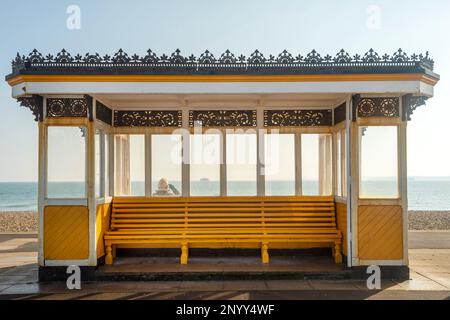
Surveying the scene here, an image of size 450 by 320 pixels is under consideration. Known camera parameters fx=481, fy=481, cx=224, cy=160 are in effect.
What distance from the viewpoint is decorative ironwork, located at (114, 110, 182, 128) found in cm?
1072

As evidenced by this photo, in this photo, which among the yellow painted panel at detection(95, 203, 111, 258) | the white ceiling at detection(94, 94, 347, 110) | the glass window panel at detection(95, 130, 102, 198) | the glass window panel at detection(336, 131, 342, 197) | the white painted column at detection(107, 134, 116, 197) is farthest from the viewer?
the white painted column at detection(107, 134, 116, 197)

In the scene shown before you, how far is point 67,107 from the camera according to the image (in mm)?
9094

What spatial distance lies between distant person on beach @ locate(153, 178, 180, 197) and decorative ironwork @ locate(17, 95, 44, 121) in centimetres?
307

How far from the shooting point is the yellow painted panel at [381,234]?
9078mm

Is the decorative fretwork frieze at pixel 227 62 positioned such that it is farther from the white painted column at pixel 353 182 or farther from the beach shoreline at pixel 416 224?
the beach shoreline at pixel 416 224

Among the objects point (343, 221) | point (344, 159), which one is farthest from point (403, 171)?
point (343, 221)

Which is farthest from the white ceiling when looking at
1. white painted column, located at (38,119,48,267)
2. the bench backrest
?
the bench backrest

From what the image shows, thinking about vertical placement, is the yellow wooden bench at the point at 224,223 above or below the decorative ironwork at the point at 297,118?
below

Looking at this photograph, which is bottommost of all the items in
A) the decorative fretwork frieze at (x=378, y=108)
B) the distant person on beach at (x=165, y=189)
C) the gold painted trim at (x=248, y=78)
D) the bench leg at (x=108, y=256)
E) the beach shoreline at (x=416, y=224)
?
the beach shoreline at (x=416, y=224)

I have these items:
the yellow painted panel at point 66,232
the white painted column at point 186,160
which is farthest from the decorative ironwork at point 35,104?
the white painted column at point 186,160

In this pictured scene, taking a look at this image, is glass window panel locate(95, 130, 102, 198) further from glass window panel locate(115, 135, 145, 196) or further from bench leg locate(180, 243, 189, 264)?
bench leg locate(180, 243, 189, 264)

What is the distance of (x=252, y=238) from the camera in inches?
387

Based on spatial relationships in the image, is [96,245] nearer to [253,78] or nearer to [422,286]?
[253,78]

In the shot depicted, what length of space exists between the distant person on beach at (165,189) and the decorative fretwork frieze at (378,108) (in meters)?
4.29
